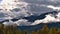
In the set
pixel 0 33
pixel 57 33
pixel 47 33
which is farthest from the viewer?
pixel 47 33

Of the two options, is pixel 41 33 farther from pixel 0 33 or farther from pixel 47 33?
pixel 0 33

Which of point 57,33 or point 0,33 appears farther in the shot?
point 57,33

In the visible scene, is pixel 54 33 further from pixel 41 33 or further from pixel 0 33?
pixel 0 33

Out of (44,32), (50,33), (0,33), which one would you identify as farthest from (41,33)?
(0,33)

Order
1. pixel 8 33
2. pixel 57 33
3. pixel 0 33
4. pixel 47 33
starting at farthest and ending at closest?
pixel 47 33, pixel 57 33, pixel 8 33, pixel 0 33

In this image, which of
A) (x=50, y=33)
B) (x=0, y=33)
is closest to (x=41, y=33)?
(x=50, y=33)

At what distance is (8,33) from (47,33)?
23.5m

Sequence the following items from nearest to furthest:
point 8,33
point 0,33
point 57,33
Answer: point 0,33 < point 8,33 < point 57,33

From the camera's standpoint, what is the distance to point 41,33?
122 metres

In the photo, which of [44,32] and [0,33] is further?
[44,32]

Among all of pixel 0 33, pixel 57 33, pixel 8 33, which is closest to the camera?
pixel 0 33

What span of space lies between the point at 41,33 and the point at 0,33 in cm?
3644

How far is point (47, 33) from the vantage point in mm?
115812

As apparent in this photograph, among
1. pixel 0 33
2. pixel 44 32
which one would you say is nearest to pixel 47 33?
pixel 44 32
